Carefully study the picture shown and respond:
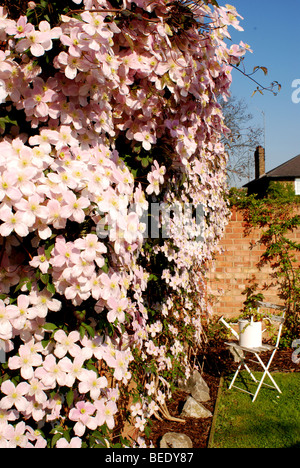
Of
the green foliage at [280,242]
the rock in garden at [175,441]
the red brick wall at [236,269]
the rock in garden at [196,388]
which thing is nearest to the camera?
the rock in garden at [175,441]

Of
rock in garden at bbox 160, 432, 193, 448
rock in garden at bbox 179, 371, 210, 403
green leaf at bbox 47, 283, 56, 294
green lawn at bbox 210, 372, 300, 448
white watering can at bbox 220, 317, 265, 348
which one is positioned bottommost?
green lawn at bbox 210, 372, 300, 448

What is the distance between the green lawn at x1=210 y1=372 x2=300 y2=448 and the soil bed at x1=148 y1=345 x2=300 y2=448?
9 cm

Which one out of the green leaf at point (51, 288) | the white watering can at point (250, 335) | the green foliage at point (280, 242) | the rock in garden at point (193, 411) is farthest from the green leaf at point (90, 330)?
the green foliage at point (280, 242)

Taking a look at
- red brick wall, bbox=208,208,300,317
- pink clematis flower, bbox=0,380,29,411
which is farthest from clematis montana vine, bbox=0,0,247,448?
red brick wall, bbox=208,208,300,317

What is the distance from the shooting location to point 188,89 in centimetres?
173

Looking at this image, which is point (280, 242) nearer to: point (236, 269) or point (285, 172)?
point (236, 269)

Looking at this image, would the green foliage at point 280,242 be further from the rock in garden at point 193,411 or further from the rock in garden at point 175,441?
the rock in garden at point 175,441

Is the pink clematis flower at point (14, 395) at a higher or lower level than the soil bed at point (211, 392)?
higher

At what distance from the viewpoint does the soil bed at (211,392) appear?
340 centimetres

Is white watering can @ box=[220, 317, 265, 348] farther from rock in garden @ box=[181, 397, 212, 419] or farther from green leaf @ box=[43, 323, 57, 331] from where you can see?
green leaf @ box=[43, 323, 57, 331]

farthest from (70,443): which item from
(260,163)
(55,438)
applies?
(260,163)

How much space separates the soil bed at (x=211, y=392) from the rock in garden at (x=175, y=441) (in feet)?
0.30

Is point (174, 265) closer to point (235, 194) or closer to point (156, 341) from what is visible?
point (156, 341)

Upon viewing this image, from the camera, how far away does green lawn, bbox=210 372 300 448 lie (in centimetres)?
334
